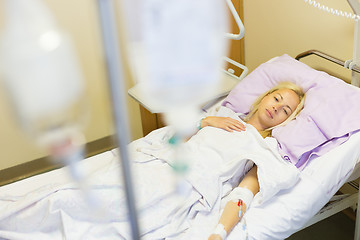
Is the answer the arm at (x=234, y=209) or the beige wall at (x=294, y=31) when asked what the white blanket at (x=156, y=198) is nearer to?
the arm at (x=234, y=209)

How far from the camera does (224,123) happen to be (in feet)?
6.68

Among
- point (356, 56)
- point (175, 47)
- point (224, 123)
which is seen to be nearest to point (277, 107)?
point (224, 123)

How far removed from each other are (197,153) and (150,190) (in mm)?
308

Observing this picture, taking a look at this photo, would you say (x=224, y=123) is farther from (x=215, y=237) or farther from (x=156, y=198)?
(x=215, y=237)

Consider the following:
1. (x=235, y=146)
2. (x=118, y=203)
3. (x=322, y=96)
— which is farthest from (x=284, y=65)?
(x=118, y=203)

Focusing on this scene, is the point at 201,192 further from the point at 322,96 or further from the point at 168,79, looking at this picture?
the point at 168,79

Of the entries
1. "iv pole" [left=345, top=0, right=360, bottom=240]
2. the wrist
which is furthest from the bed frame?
the wrist

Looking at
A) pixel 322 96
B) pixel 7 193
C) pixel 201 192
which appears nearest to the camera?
pixel 201 192

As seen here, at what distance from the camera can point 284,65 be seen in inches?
87.9

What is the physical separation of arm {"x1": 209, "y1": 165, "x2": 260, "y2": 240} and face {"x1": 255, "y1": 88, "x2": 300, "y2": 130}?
34cm

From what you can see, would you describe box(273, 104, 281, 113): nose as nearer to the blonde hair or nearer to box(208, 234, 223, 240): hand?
the blonde hair

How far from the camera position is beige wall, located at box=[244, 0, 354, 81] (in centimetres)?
215

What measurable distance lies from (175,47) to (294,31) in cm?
224

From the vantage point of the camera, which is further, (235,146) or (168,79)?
(235,146)
